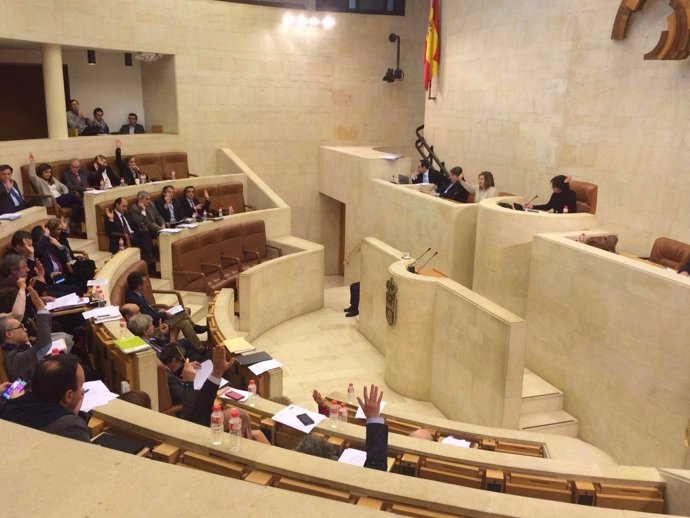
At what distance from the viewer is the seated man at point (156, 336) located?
5.23m

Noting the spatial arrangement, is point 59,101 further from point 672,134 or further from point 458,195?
point 672,134

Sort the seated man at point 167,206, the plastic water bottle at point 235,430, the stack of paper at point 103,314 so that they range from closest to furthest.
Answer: the plastic water bottle at point 235,430 → the stack of paper at point 103,314 → the seated man at point 167,206

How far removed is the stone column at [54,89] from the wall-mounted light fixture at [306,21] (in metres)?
4.66

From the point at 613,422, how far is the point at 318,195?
908 cm

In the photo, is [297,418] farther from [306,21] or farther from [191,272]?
[306,21]

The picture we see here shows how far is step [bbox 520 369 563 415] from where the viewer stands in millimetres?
6445

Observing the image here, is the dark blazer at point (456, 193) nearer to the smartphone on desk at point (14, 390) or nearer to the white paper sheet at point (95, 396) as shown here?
the white paper sheet at point (95, 396)

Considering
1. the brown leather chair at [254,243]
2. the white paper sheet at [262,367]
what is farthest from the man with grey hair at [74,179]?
the white paper sheet at [262,367]

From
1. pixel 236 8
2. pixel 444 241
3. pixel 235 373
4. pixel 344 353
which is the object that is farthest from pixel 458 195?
pixel 236 8

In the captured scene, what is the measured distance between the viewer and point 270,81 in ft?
42.0

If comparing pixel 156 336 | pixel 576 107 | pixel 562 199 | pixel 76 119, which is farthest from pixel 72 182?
pixel 576 107

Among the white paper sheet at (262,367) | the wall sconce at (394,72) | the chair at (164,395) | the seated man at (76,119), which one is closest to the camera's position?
the chair at (164,395)

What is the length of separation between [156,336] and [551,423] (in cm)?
410

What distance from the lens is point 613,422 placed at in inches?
233
